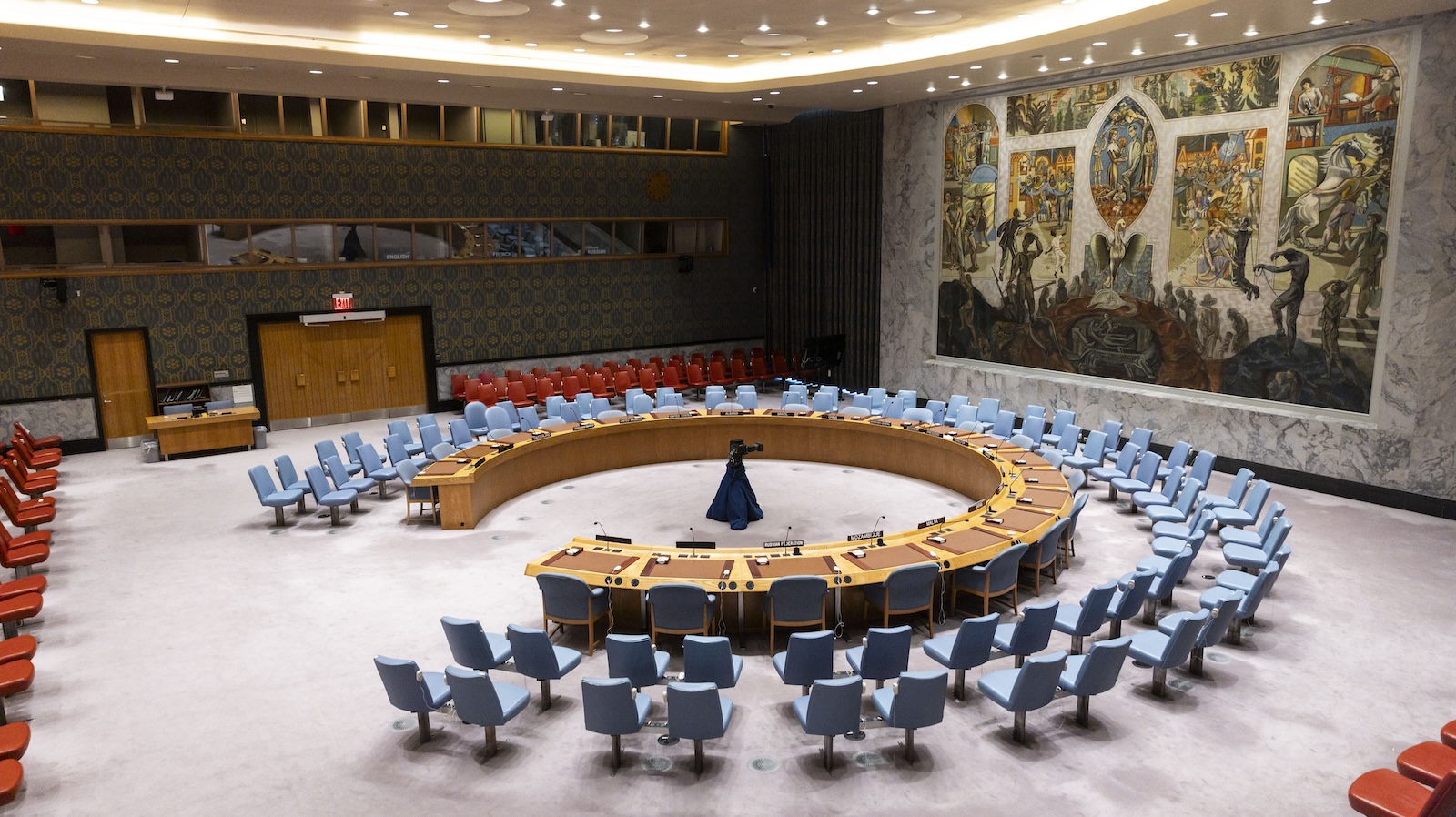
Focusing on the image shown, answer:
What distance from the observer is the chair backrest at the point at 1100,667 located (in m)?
Result: 6.37

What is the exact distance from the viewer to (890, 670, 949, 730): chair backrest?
5953 mm

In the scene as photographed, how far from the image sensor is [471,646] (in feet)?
22.7

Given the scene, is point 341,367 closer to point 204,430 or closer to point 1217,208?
point 204,430

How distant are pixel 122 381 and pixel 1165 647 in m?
16.5

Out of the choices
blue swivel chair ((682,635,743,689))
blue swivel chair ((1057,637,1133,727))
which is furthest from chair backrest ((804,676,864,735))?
blue swivel chair ((1057,637,1133,727))

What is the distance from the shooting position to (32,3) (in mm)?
11125

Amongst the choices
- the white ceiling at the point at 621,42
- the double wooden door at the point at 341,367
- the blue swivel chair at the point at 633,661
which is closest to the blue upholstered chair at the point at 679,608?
the blue swivel chair at the point at 633,661

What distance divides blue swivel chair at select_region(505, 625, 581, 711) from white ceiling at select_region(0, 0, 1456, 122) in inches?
306

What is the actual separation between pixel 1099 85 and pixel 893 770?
12.4 meters

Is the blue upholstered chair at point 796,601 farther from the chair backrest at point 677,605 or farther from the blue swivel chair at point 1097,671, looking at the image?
the blue swivel chair at point 1097,671

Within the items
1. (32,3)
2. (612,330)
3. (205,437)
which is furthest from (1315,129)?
(205,437)

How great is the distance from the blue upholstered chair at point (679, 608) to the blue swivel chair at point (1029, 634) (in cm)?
231

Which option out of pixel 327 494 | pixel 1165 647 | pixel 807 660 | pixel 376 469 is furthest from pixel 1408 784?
pixel 376 469

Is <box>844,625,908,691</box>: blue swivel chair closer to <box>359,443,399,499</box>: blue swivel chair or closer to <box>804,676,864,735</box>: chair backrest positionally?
<box>804,676,864,735</box>: chair backrest
